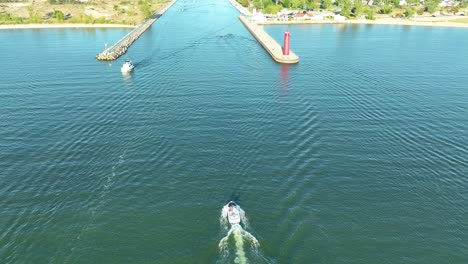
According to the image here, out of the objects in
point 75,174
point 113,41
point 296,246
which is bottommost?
point 296,246

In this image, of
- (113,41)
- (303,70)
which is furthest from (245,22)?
(303,70)

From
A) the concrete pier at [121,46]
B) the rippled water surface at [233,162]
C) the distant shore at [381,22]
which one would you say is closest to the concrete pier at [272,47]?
the rippled water surface at [233,162]

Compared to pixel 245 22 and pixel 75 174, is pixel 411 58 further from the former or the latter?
pixel 75 174

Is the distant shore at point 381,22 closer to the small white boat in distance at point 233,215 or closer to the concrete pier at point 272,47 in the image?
the concrete pier at point 272,47

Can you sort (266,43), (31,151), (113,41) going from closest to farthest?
1. (31,151)
2. (266,43)
3. (113,41)

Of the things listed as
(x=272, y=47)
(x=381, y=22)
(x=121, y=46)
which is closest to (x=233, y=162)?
(x=272, y=47)

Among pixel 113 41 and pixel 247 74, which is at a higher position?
pixel 113 41

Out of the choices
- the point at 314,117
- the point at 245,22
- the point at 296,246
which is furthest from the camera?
the point at 245,22
